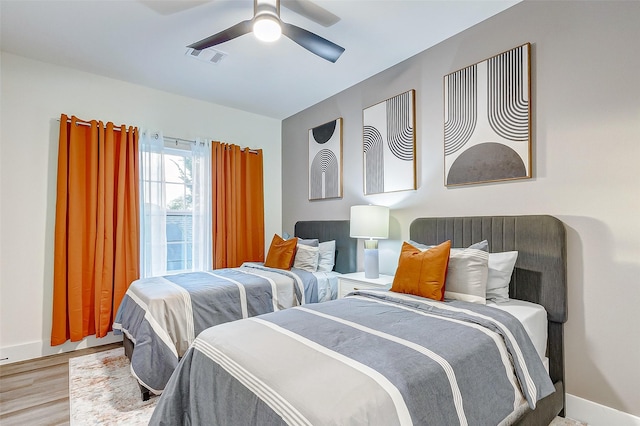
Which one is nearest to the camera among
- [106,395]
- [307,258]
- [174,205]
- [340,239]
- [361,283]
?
[106,395]

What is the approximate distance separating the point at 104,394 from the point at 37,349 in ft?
4.17

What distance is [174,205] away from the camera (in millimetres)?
3822

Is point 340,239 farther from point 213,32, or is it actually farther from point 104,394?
point 104,394

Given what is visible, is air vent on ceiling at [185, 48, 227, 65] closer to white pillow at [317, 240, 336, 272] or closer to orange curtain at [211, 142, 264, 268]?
orange curtain at [211, 142, 264, 268]

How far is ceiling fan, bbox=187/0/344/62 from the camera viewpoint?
1944 millimetres

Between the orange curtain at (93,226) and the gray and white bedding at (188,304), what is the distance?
56cm

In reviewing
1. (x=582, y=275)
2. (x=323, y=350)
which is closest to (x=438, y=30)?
(x=582, y=275)

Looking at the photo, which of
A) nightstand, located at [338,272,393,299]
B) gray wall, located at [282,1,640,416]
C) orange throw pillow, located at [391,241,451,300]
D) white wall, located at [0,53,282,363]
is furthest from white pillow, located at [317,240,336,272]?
white wall, located at [0,53,282,363]

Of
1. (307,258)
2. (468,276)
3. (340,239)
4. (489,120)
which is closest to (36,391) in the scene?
(307,258)

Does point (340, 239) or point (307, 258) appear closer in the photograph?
point (307, 258)

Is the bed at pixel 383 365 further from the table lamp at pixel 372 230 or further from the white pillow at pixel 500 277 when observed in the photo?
the table lamp at pixel 372 230

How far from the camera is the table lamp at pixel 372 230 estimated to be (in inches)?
116

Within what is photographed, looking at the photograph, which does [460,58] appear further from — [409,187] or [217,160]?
[217,160]

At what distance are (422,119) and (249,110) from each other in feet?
8.08
